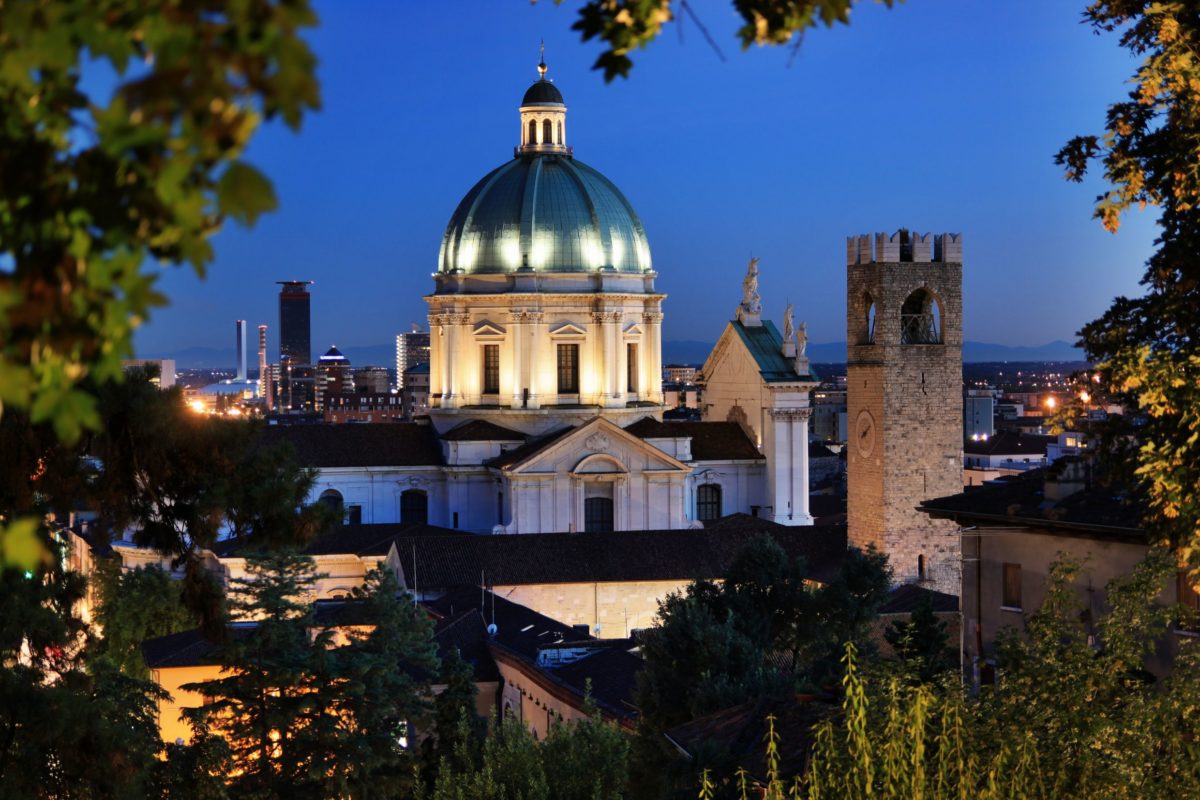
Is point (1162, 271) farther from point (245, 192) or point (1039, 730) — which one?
point (245, 192)

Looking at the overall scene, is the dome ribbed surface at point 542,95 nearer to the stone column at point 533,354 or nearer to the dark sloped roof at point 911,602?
the stone column at point 533,354

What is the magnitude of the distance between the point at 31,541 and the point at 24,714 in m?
11.6

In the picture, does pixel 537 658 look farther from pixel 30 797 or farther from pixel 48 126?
pixel 48 126

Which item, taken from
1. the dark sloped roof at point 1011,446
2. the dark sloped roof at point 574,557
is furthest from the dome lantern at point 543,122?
the dark sloped roof at point 1011,446

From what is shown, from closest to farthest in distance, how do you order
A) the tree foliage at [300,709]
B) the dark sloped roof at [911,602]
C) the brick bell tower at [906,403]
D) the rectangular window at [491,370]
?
the tree foliage at [300,709], the dark sloped roof at [911,602], the brick bell tower at [906,403], the rectangular window at [491,370]

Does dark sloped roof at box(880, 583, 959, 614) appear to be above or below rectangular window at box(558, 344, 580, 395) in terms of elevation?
below

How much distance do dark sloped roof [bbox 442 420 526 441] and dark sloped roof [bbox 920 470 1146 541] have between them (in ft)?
123

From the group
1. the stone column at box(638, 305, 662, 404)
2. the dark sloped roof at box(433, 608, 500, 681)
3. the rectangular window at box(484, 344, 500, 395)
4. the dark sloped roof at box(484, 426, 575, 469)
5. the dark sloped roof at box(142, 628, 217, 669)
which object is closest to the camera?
the dark sloped roof at box(433, 608, 500, 681)

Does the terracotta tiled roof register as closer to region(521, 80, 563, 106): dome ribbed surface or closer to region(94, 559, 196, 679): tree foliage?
region(94, 559, 196, 679): tree foliage

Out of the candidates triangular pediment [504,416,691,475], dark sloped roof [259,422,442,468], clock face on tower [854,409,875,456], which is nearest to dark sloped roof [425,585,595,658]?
triangular pediment [504,416,691,475]

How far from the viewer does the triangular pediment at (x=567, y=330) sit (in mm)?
62719

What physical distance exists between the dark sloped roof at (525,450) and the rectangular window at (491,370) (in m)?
2.68

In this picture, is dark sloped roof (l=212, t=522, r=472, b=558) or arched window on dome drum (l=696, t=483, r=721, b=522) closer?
dark sloped roof (l=212, t=522, r=472, b=558)

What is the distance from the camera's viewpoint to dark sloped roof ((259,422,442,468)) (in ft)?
202
